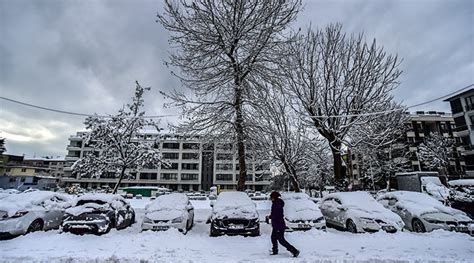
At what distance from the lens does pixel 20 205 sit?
8688 mm

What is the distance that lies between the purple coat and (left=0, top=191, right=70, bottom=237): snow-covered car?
8.31 meters

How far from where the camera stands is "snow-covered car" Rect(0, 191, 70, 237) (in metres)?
8.05

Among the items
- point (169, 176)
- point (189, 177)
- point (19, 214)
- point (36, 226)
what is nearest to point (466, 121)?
point (36, 226)

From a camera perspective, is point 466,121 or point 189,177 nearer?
point 466,121

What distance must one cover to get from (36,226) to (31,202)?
93 cm

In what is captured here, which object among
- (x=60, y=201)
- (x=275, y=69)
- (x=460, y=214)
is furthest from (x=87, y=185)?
(x=460, y=214)

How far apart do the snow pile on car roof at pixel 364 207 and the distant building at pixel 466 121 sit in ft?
131

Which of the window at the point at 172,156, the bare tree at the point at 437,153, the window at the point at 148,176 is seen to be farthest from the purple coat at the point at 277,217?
the window at the point at 148,176

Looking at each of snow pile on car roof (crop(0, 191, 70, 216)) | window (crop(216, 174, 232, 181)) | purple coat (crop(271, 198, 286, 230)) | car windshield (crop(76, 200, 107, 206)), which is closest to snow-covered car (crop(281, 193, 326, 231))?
purple coat (crop(271, 198, 286, 230))

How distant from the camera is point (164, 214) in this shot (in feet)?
29.5

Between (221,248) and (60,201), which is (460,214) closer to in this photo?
(221,248)

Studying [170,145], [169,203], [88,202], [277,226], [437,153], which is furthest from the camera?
[170,145]

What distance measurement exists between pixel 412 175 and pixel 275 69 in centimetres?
1743

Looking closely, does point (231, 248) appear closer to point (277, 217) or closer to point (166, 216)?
point (277, 217)
